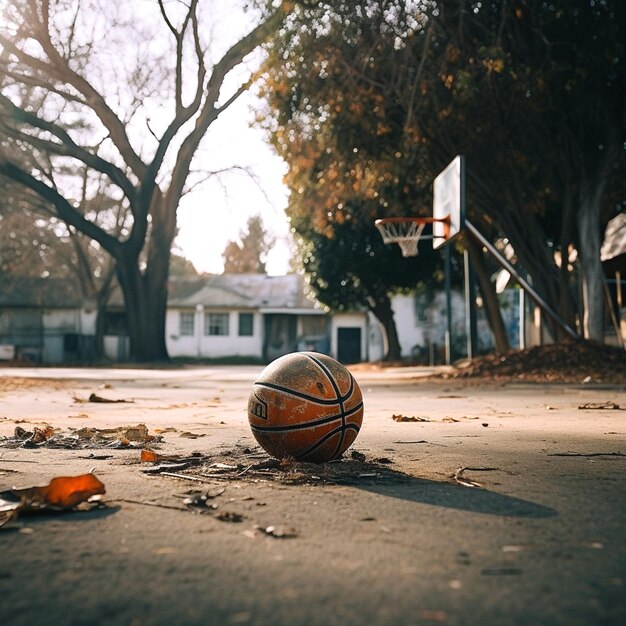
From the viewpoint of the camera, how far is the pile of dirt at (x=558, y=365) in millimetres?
18188

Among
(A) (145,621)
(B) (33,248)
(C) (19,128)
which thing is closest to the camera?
(A) (145,621)

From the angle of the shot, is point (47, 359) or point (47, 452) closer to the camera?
point (47, 452)

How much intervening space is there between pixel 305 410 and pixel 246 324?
1899 inches

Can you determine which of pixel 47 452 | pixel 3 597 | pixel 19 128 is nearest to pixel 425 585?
pixel 3 597

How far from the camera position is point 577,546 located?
143 inches

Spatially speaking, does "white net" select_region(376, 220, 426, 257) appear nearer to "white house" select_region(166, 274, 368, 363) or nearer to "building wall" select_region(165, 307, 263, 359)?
"white house" select_region(166, 274, 368, 363)

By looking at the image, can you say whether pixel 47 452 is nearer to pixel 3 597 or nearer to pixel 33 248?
pixel 3 597

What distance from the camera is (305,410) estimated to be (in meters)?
5.76

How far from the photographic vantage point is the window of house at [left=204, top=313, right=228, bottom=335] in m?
53.9

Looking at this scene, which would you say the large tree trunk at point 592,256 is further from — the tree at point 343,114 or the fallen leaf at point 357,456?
the fallen leaf at point 357,456

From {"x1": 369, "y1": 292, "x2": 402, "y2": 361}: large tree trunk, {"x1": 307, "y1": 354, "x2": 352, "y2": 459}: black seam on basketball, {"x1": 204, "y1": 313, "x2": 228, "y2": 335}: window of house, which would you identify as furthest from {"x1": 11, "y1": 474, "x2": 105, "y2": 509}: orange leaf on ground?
{"x1": 204, "y1": 313, "x2": 228, "y2": 335}: window of house

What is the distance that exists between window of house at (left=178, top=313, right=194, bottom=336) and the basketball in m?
48.8

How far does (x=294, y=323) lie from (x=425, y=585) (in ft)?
166

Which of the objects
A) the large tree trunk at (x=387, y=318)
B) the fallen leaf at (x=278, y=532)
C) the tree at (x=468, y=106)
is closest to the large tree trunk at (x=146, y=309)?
the large tree trunk at (x=387, y=318)
